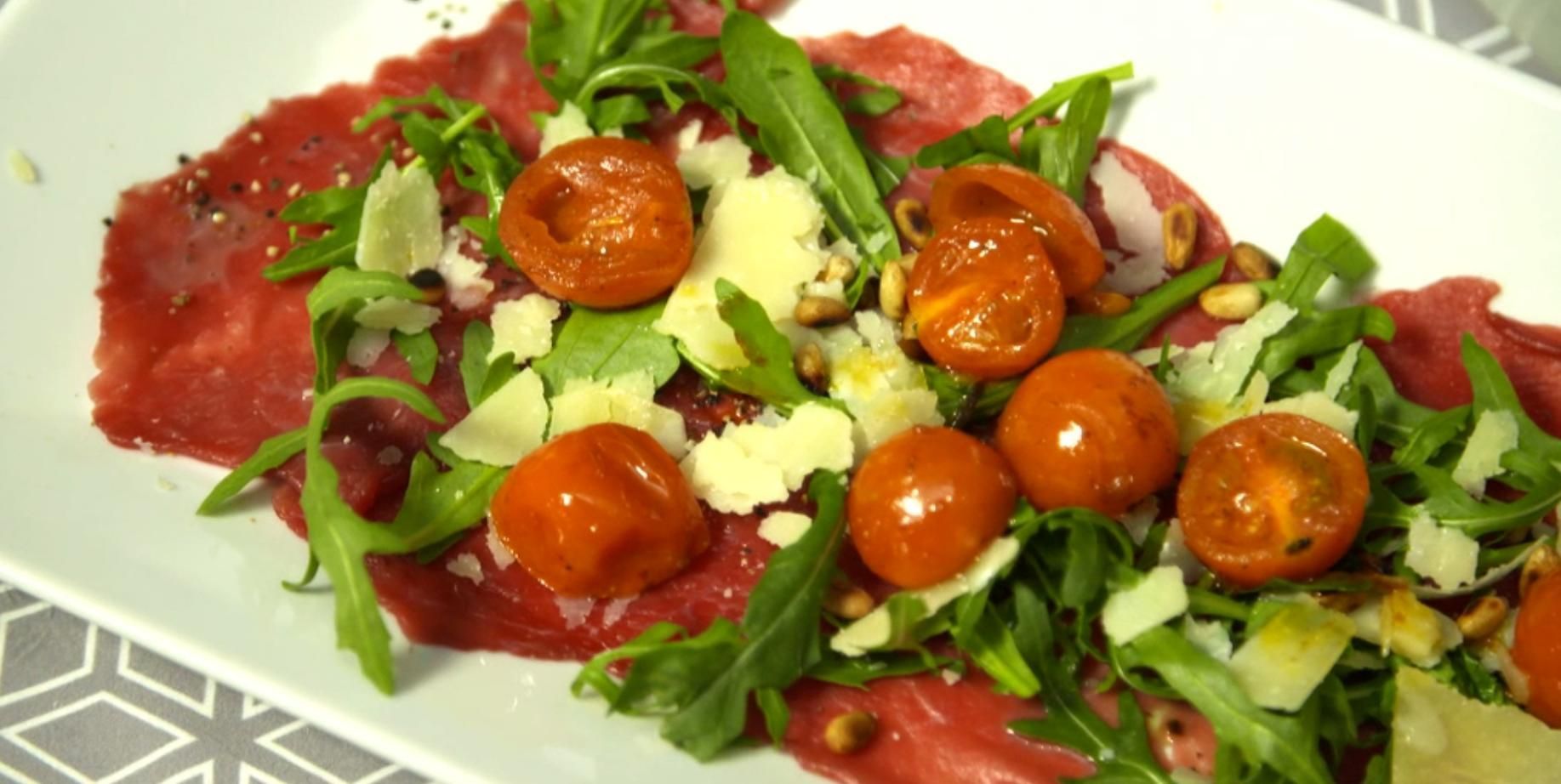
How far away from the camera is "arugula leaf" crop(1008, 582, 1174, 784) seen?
1.94 metres

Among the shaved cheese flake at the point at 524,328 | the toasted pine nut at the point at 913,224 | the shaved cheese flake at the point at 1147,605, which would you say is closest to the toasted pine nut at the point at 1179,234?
the toasted pine nut at the point at 913,224

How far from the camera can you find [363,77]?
8.88 ft

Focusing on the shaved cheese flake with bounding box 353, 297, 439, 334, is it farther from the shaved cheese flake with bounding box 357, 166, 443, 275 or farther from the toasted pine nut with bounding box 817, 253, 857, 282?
the toasted pine nut with bounding box 817, 253, 857, 282

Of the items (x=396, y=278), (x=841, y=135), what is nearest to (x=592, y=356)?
(x=396, y=278)

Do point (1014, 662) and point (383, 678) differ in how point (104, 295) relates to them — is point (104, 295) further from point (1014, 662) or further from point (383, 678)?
point (1014, 662)

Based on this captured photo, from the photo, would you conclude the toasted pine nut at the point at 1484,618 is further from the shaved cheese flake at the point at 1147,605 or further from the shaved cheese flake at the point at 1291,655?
the shaved cheese flake at the point at 1147,605

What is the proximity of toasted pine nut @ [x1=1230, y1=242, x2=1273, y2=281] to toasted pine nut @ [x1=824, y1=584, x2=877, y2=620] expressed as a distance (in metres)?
0.93

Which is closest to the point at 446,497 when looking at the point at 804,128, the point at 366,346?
the point at 366,346

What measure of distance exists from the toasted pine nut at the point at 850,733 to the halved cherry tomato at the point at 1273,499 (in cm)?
57

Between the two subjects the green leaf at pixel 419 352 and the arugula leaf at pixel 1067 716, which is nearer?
the arugula leaf at pixel 1067 716

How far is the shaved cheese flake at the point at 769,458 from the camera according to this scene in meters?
2.09

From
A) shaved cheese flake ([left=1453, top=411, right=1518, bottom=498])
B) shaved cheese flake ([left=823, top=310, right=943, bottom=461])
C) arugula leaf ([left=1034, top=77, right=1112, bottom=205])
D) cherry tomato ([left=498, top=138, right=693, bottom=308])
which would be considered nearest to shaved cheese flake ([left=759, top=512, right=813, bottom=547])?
shaved cheese flake ([left=823, top=310, right=943, bottom=461])

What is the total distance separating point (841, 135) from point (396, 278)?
2.76 feet

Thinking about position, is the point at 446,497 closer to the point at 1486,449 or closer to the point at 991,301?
the point at 991,301
